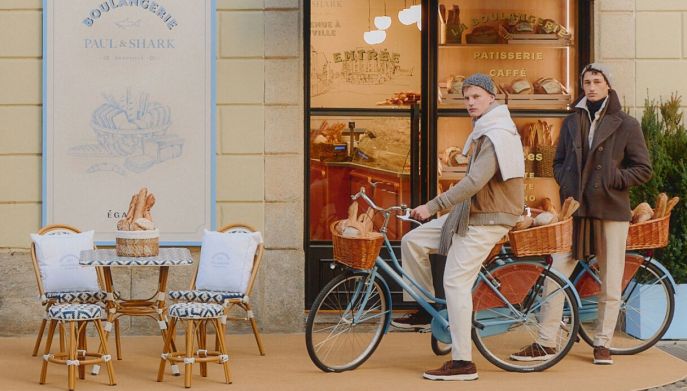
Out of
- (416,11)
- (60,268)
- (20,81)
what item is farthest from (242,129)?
(60,268)

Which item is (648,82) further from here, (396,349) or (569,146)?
(396,349)

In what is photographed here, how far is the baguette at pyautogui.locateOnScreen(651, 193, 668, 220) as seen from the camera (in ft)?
29.5

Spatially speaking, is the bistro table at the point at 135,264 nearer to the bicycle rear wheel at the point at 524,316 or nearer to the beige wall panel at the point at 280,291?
the beige wall panel at the point at 280,291

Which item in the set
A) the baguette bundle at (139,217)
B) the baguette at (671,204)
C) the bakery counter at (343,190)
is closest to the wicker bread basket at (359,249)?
the baguette bundle at (139,217)

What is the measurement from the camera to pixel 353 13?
35.7 ft

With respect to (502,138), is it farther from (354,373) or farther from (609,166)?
(354,373)

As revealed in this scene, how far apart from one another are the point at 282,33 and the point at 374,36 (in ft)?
3.60

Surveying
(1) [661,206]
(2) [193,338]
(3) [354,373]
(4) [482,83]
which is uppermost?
(4) [482,83]

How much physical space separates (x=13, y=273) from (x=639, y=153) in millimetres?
5119

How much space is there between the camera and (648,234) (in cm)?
896

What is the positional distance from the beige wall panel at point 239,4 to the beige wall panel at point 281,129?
0.85 m

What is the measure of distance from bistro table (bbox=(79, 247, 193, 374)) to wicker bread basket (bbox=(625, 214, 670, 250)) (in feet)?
10.6

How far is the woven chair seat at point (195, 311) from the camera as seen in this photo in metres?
7.86

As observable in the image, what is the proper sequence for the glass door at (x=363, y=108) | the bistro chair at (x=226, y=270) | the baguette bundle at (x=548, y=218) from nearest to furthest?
the baguette bundle at (x=548, y=218) < the bistro chair at (x=226, y=270) < the glass door at (x=363, y=108)
